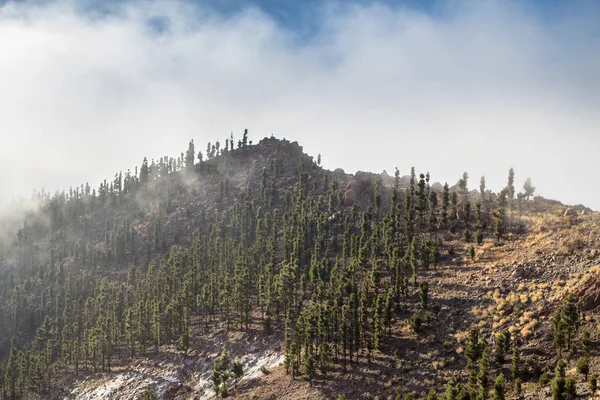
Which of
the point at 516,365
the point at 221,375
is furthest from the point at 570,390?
the point at 221,375

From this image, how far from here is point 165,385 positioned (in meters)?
133

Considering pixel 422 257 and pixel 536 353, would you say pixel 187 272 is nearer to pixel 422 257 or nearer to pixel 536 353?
pixel 422 257

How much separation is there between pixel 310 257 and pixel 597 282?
100465 millimetres

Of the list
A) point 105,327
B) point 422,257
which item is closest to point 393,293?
point 422,257

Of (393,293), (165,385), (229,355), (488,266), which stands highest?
(488,266)

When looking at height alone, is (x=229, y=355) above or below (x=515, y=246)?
below

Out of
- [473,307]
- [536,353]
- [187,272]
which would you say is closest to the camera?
[536,353]

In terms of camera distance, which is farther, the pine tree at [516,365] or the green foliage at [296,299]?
the green foliage at [296,299]

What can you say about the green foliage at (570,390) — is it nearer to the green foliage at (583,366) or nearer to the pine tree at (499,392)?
the green foliage at (583,366)

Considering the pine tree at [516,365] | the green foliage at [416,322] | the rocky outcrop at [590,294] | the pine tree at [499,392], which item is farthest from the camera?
the green foliage at [416,322]

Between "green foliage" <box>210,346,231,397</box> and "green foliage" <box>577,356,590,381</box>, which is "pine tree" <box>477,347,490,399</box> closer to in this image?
"green foliage" <box>577,356,590,381</box>

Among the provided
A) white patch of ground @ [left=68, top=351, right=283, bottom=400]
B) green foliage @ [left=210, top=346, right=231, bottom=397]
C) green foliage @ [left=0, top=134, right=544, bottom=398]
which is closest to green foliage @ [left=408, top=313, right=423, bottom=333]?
green foliage @ [left=0, top=134, right=544, bottom=398]

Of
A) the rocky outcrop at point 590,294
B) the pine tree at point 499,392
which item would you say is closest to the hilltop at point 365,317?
the rocky outcrop at point 590,294

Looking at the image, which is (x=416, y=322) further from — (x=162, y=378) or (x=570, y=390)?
(x=162, y=378)
